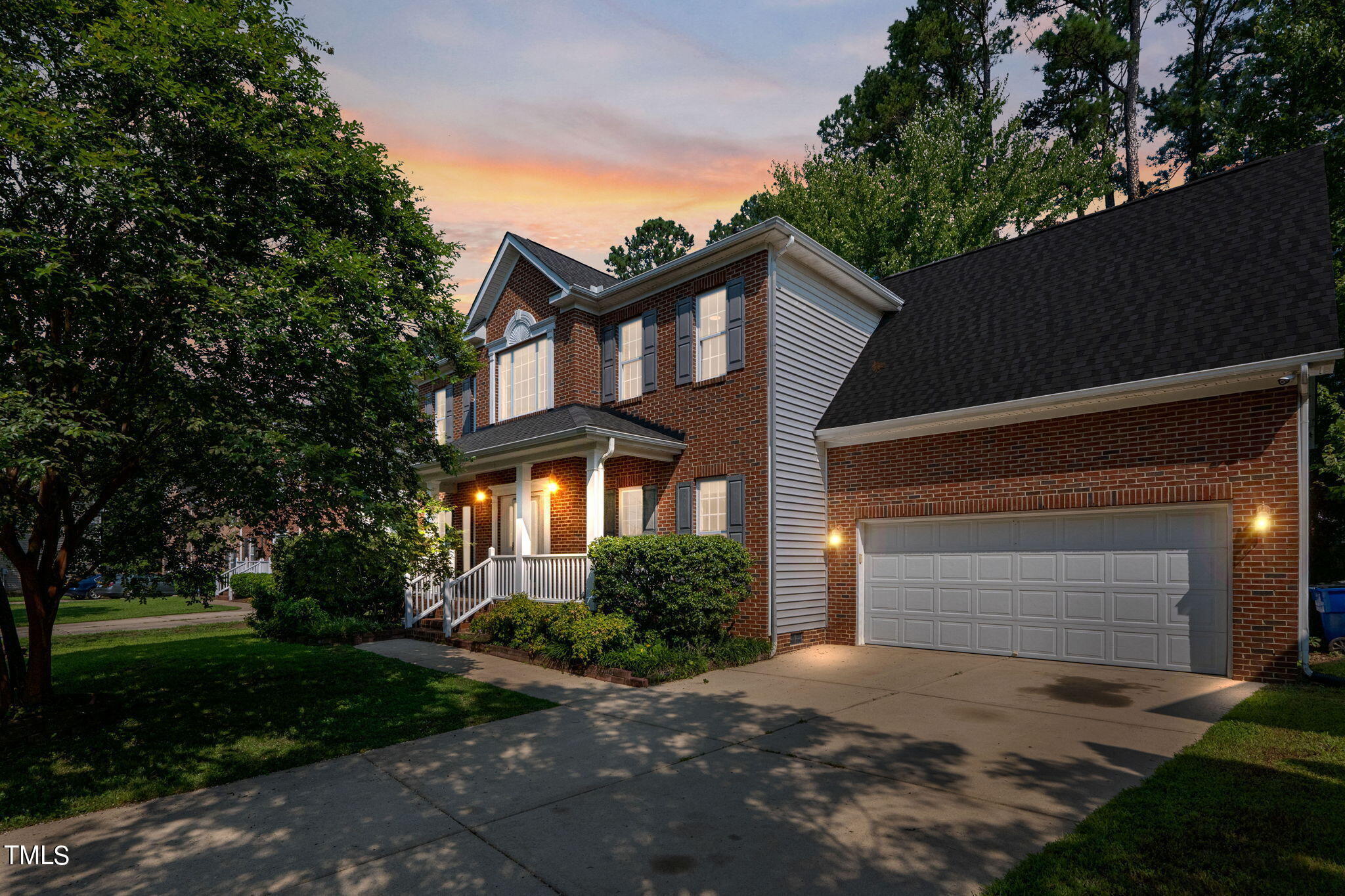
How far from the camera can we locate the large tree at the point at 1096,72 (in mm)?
25000

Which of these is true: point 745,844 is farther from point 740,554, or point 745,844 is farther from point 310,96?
point 310,96

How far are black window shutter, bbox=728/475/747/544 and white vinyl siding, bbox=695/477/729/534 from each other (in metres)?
0.09

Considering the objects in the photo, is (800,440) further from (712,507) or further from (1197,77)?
(1197,77)

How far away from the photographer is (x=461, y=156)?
44.6ft

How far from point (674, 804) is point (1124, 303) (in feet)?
35.1

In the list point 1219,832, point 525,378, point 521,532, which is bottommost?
point 1219,832

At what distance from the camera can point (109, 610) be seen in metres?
23.8

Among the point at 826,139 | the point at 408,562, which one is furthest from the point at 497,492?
the point at 826,139

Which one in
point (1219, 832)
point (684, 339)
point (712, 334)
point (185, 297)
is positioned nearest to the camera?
point (1219, 832)

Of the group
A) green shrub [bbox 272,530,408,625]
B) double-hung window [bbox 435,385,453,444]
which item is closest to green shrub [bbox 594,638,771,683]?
green shrub [bbox 272,530,408,625]

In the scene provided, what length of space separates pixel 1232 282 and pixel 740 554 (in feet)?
27.7

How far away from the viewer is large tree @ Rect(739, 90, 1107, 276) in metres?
22.7

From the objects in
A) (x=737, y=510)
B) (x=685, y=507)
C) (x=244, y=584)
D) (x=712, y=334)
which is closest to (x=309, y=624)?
(x=685, y=507)

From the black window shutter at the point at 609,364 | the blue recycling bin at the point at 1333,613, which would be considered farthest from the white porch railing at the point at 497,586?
the blue recycling bin at the point at 1333,613
